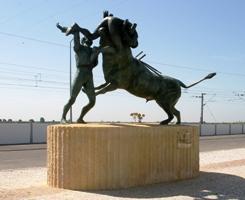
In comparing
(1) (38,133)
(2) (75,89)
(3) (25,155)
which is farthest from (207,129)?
(2) (75,89)

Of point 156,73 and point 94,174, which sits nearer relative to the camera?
point 94,174

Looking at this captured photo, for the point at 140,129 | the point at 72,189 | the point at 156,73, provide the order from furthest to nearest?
the point at 156,73
the point at 140,129
the point at 72,189

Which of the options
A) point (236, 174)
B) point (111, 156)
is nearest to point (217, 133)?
point (236, 174)

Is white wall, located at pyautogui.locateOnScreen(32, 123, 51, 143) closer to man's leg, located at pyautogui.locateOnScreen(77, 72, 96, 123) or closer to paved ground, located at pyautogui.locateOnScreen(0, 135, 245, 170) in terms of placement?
paved ground, located at pyautogui.locateOnScreen(0, 135, 245, 170)

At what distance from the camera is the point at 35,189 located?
35.5 feet

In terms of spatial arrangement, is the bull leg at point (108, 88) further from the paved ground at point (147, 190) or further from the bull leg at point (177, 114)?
the paved ground at point (147, 190)

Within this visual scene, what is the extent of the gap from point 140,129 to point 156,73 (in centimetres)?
266

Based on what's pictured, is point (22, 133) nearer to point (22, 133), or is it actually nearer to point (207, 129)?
point (22, 133)

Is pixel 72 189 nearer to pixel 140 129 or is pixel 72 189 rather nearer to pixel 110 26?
pixel 140 129

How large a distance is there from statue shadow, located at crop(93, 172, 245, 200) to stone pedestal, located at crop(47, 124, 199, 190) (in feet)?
1.06

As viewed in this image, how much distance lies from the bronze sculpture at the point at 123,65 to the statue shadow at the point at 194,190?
8.61 feet

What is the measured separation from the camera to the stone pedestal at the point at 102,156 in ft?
35.0

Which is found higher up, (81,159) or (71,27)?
(71,27)

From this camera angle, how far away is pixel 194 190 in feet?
36.1
